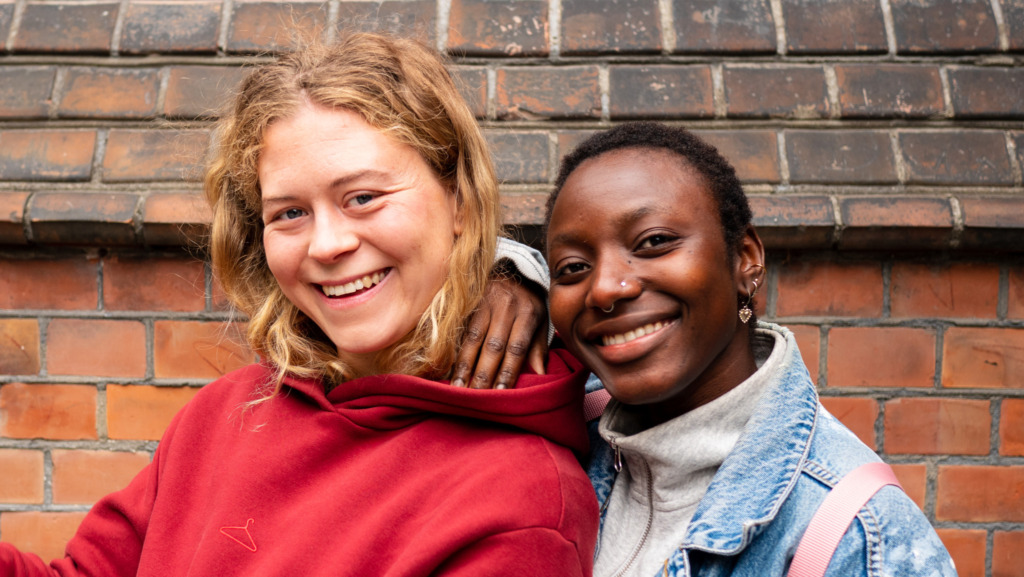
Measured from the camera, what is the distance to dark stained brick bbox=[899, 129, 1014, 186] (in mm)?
1638

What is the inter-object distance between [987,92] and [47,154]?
2.11 meters

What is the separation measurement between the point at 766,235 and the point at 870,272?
10.3 inches

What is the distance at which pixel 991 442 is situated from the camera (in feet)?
5.50

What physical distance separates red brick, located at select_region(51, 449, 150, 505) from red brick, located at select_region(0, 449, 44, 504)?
46 millimetres

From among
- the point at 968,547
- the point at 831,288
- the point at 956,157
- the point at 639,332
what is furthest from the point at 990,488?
the point at 639,332

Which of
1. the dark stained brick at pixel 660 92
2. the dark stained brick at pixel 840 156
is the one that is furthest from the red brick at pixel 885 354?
the dark stained brick at pixel 660 92

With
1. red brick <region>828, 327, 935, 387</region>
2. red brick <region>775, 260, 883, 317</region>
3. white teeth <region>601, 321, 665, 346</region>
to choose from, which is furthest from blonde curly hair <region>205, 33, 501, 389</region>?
red brick <region>828, 327, 935, 387</region>

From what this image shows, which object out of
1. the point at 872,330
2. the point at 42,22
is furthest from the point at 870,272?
the point at 42,22

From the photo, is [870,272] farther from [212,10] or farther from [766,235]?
[212,10]

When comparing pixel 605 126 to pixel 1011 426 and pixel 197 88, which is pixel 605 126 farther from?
pixel 1011 426

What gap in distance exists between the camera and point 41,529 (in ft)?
5.90

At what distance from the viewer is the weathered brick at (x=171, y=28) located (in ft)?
5.83

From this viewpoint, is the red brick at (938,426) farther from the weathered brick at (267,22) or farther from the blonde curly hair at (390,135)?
the weathered brick at (267,22)

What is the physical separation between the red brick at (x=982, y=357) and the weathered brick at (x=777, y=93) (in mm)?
574
